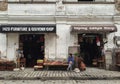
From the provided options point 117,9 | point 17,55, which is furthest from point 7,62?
point 117,9

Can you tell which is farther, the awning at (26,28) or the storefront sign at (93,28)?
the storefront sign at (93,28)

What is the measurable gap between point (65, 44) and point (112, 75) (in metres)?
5.11

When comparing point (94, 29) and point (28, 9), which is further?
point (28, 9)

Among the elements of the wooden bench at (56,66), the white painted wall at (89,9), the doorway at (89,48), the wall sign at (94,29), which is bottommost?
the wooden bench at (56,66)

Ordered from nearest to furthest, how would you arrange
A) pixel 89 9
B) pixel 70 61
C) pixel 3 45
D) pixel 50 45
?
pixel 70 61, pixel 3 45, pixel 50 45, pixel 89 9

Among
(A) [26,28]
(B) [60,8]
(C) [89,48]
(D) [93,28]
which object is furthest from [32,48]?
(D) [93,28]

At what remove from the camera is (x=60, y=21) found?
20.6m

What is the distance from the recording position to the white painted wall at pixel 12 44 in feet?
67.1

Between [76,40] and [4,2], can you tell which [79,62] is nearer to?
[76,40]

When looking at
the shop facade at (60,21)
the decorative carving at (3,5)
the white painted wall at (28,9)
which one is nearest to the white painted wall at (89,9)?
the shop facade at (60,21)

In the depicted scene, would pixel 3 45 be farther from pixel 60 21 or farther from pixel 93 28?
pixel 93 28

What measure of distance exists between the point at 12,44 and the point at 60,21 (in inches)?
154

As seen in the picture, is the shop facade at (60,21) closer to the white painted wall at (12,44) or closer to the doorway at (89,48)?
the white painted wall at (12,44)

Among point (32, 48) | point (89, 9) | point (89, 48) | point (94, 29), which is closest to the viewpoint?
point (94, 29)
